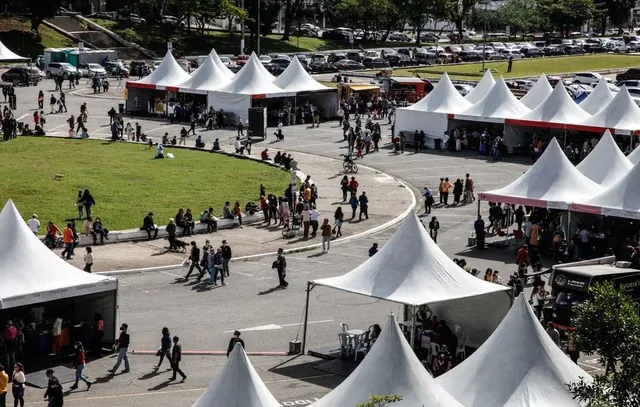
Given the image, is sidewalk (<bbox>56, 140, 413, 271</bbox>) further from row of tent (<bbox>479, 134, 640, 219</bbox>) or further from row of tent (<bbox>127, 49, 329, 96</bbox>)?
row of tent (<bbox>127, 49, 329, 96</bbox>)

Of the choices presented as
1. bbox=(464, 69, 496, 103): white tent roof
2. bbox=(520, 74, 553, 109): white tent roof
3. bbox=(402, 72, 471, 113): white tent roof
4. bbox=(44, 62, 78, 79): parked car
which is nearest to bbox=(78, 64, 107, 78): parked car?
bbox=(44, 62, 78, 79): parked car

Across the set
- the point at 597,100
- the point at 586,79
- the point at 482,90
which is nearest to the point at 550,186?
the point at 597,100

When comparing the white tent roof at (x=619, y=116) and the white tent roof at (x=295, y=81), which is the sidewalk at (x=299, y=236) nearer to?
the white tent roof at (x=619, y=116)

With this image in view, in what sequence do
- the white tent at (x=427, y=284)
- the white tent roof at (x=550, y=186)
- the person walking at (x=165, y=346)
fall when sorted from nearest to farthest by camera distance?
the person walking at (x=165, y=346), the white tent at (x=427, y=284), the white tent roof at (x=550, y=186)

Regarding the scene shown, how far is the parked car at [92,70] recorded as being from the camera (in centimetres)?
8812

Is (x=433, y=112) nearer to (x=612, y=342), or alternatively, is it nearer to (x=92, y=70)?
(x=92, y=70)

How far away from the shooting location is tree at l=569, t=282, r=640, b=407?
17.8 m

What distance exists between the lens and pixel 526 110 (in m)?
61.6

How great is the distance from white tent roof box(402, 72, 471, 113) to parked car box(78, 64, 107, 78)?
3215cm

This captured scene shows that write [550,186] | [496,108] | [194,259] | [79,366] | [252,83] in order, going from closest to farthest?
[79,366] < [194,259] < [550,186] < [496,108] < [252,83]

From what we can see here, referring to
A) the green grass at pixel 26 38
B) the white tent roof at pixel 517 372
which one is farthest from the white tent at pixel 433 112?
the green grass at pixel 26 38

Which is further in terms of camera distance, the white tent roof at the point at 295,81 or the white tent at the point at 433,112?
the white tent roof at the point at 295,81

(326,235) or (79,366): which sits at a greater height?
(326,235)

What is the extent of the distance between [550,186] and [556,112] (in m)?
18.7
